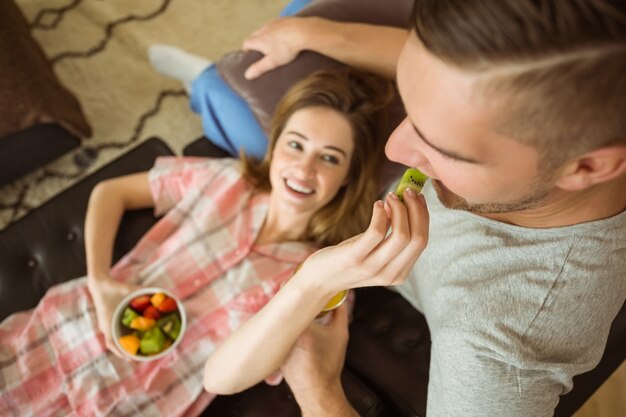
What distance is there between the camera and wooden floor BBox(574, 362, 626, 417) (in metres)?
1.81

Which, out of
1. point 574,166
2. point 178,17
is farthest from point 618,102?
point 178,17

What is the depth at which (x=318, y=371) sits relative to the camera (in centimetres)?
117

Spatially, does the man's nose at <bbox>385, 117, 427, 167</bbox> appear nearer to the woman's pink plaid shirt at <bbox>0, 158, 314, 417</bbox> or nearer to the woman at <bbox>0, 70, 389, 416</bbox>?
the woman at <bbox>0, 70, 389, 416</bbox>

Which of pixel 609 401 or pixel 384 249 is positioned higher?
pixel 384 249

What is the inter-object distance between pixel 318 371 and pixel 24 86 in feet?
4.60

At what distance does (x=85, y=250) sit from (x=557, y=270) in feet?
4.27

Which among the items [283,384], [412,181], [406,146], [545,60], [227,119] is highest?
[545,60]

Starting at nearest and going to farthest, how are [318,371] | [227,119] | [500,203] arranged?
[500,203]
[318,371]
[227,119]

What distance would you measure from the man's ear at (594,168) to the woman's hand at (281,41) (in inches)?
34.9

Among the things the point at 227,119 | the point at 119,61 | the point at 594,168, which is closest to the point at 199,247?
the point at 227,119

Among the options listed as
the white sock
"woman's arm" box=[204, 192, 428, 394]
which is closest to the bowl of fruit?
"woman's arm" box=[204, 192, 428, 394]

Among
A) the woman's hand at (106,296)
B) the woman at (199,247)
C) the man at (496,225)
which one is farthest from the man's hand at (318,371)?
the woman's hand at (106,296)

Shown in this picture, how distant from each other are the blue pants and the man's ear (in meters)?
1.01

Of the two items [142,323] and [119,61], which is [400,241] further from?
[119,61]
